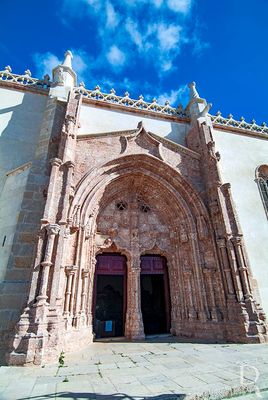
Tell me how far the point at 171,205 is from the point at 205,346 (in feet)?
14.7

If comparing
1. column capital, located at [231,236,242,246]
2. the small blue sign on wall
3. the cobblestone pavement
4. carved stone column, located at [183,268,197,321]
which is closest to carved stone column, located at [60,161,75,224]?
the cobblestone pavement

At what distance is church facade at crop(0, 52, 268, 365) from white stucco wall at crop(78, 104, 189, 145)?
60 millimetres

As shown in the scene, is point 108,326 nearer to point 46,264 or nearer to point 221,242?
point 46,264

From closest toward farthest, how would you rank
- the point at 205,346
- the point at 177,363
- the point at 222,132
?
the point at 177,363
the point at 205,346
the point at 222,132

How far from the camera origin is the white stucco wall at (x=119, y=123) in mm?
9562

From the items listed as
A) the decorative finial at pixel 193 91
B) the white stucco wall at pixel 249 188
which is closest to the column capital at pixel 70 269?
the white stucco wall at pixel 249 188

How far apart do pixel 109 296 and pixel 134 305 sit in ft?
4.22

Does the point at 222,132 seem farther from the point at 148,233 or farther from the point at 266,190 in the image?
the point at 148,233

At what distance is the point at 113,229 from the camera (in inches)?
306

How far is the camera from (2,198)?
22.0 ft

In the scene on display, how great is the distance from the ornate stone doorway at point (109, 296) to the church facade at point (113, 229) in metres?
0.04

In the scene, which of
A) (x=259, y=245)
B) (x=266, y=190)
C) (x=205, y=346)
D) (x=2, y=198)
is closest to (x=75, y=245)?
(x=2, y=198)

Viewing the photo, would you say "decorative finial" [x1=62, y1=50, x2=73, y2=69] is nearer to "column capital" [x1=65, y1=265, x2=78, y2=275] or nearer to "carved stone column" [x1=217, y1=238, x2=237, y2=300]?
"column capital" [x1=65, y1=265, x2=78, y2=275]

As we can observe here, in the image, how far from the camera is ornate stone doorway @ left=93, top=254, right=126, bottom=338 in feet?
23.1
